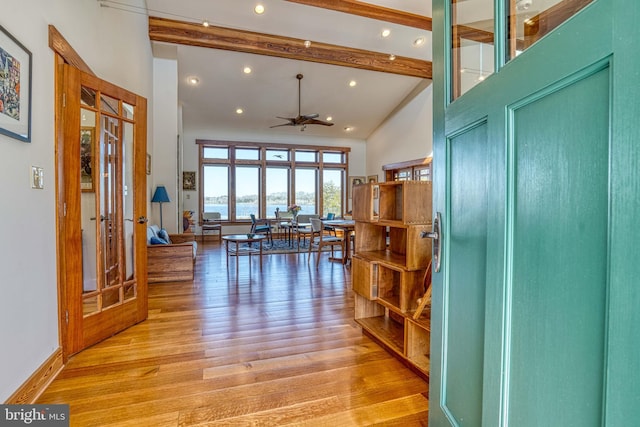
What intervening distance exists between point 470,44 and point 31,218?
7.60ft

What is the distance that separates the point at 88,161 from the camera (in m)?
2.53

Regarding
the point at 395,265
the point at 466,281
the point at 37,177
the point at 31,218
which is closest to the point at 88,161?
the point at 37,177

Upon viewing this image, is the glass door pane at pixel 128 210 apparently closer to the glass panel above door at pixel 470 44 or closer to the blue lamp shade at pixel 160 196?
the glass panel above door at pixel 470 44

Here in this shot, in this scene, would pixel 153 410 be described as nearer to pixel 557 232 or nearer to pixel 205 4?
pixel 557 232

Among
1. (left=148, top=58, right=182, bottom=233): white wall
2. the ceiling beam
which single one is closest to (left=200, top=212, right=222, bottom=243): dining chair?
(left=148, top=58, right=182, bottom=233): white wall

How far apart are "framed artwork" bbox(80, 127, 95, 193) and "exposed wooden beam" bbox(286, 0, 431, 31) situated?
11.4 ft

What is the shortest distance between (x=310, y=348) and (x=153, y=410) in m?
1.07

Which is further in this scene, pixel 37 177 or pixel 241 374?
pixel 241 374

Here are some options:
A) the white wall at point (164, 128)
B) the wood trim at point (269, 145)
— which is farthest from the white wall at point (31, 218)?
the wood trim at point (269, 145)

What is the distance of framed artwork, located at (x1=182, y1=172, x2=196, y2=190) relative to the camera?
886cm

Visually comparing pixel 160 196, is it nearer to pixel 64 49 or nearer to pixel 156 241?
pixel 156 241

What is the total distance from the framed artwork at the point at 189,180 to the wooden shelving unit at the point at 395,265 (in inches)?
288

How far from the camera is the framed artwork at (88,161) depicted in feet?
8.00

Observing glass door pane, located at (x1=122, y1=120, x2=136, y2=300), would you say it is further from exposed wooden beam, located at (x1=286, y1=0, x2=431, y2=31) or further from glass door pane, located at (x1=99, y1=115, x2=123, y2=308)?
exposed wooden beam, located at (x1=286, y1=0, x2=431, y2=31)
